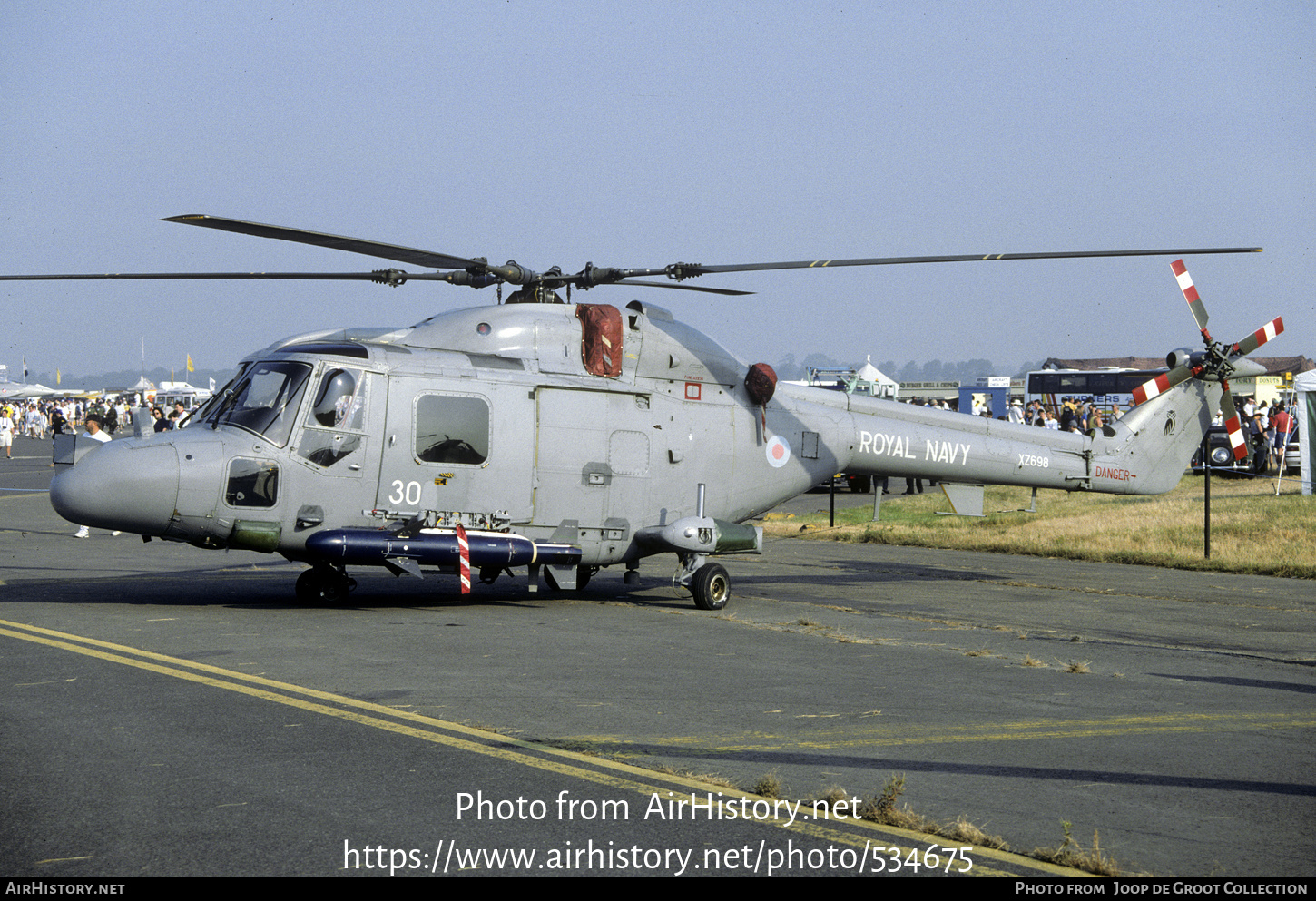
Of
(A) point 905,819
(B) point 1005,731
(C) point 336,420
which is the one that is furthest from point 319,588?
(A) point 905,819

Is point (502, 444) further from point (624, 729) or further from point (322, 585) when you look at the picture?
point (624, 729)

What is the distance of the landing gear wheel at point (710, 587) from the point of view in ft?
45.5

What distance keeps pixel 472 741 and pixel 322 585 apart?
6.97m

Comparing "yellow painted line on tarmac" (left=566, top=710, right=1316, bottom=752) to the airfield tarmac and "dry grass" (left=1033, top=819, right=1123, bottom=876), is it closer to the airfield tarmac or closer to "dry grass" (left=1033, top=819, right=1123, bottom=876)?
the airfield tarmac

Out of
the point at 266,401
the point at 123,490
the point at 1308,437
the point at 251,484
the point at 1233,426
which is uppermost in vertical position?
the point at 1308,437

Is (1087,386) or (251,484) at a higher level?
(1087,386)

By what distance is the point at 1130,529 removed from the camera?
21.7 metres

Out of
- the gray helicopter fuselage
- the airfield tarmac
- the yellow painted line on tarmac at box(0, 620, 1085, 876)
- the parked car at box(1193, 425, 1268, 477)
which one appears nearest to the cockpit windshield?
the gray helicopter fuselage

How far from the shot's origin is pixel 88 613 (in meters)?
12.0

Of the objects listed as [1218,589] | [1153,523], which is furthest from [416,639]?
[1153,523]

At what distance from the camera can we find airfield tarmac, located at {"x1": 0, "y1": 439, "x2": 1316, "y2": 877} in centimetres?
517

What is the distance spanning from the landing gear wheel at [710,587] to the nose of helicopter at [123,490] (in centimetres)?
579

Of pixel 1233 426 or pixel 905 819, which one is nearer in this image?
pixel 905 819

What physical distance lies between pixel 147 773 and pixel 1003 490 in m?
27.6
